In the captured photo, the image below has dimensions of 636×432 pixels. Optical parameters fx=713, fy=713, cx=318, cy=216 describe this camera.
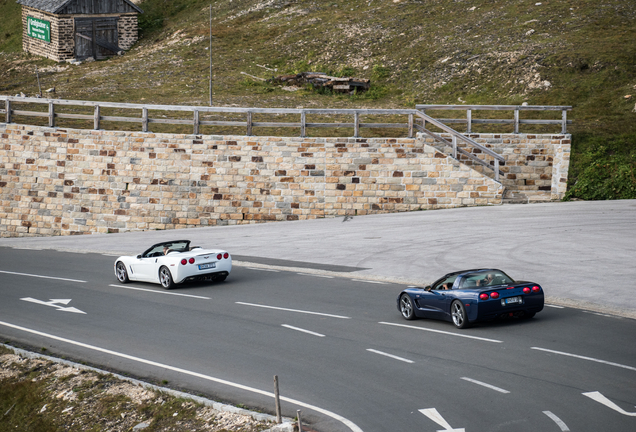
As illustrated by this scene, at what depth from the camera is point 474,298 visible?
12.2 m

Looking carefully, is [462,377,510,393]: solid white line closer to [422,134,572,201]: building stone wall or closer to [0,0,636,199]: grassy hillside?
[422,134,572,201]: building stone wall

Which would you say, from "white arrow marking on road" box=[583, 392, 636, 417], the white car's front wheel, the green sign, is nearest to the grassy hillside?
the green sign

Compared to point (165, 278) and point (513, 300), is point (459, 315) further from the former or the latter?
point (165, 278)

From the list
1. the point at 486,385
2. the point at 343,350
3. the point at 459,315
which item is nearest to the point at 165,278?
the point at 343,350

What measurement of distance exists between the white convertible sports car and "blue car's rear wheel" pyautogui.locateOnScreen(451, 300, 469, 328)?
658 centimetres

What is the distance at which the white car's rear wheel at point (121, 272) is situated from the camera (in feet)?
59.6

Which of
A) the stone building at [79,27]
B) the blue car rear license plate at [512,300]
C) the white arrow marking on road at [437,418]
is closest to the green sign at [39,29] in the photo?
the stone building at [79,27]

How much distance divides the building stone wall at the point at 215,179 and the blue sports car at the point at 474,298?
13.0m

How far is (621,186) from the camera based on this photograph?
25.4 metres

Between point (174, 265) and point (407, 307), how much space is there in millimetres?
6159

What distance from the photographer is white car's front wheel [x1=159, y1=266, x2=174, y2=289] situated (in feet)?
56.2

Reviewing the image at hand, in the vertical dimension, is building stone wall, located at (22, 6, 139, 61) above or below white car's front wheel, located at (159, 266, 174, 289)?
above

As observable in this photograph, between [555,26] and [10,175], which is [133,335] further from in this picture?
[555,26]

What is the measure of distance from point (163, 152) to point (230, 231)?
447 cm
